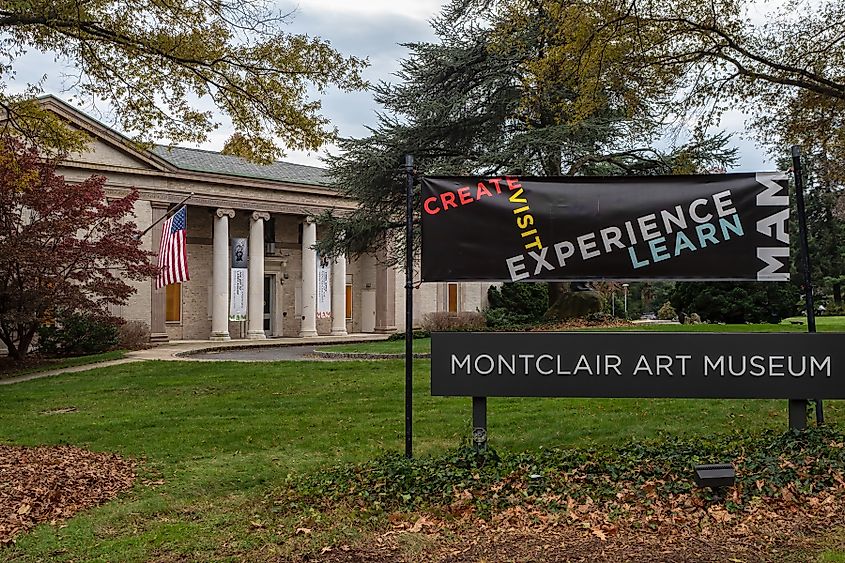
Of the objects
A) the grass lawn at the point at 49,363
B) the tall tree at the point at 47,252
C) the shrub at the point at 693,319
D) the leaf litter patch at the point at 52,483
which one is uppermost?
the tall tree at the point at 47,252

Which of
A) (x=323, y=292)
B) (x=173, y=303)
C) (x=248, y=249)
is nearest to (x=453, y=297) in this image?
(x=323, y=292)

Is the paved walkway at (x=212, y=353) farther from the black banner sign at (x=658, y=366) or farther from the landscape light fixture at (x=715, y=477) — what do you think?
the landscape light fixture at (x=715, y=477)

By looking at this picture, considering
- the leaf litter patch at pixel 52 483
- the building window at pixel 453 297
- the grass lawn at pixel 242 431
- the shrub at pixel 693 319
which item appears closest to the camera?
the grass lawn at pixel 242 431

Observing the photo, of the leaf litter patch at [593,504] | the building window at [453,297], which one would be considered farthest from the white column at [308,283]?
the leaf litter patch at [593,504]

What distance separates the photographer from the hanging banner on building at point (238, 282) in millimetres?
31875

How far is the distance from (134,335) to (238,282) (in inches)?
212

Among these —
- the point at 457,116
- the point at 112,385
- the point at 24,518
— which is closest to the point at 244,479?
the point at 24,518

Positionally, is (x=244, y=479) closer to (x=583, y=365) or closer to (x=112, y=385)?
(x=583, y=365)

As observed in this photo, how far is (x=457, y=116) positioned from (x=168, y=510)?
19.4 meters

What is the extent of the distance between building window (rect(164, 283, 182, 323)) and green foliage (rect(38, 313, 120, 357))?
5.99 metres

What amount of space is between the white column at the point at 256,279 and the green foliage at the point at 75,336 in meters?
8.04

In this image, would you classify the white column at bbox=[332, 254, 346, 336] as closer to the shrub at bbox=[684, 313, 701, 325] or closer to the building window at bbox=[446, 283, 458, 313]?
the building window at bbox=[446, 283, 458, 313]

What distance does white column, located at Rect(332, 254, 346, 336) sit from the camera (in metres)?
36.6

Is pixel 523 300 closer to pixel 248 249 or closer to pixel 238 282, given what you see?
pixel 238 282
